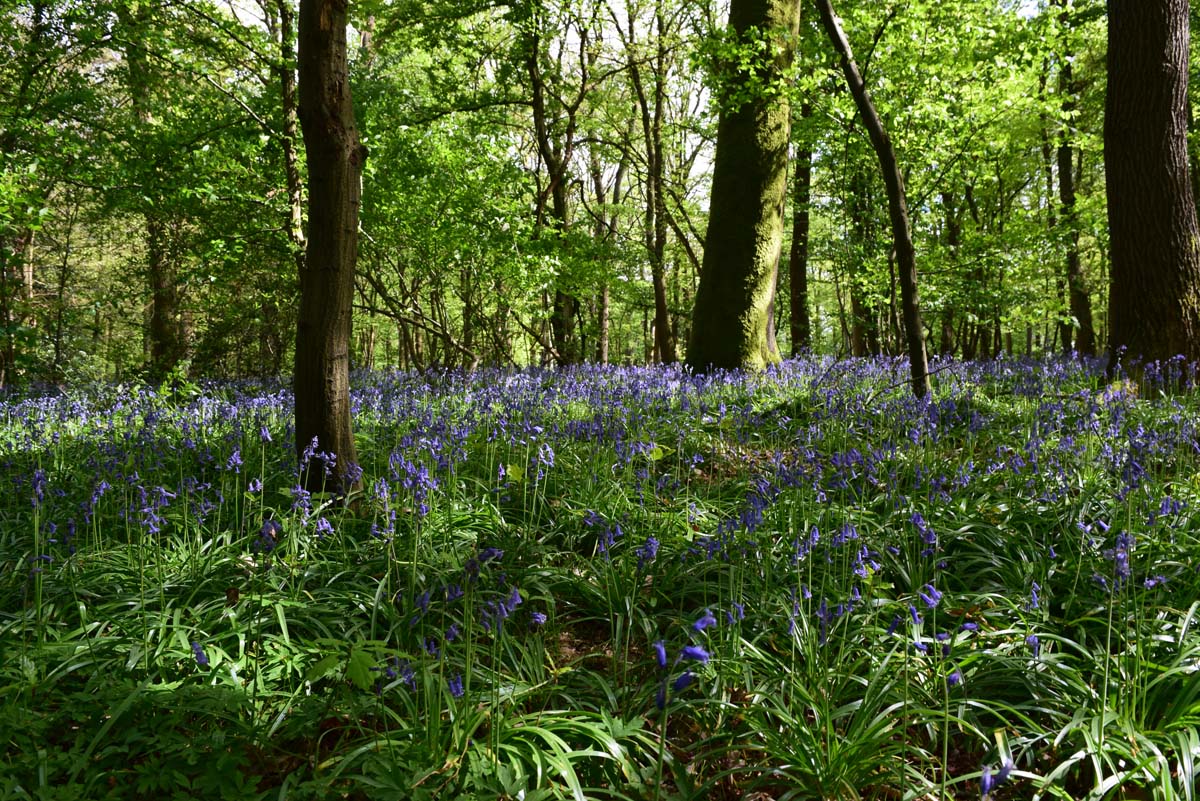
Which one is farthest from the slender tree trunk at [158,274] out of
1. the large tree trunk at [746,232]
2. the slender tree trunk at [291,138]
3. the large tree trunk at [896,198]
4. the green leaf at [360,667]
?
the green leaf at [360,667]

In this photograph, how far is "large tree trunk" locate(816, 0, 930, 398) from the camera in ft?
17.7

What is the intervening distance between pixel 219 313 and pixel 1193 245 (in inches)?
629

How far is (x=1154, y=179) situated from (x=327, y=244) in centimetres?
701

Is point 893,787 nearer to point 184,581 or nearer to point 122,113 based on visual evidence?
point 184,581

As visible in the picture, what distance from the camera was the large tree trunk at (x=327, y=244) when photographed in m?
3.57

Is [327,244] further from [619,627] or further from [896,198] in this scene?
[896,198]

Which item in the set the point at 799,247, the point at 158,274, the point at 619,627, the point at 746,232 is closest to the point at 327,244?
the point at 619,627

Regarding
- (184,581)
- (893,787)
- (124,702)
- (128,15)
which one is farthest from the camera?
(128,15)

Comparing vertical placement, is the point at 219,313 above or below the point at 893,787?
Answer: above

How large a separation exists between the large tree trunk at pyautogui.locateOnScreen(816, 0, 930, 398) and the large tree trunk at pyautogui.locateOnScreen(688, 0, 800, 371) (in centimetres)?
285

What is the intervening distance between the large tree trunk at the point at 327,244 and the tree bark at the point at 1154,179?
21.6 feet

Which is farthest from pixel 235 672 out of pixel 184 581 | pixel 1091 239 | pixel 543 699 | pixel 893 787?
pixel 1091 239

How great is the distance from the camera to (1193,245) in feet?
19.0

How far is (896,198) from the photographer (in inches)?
217
